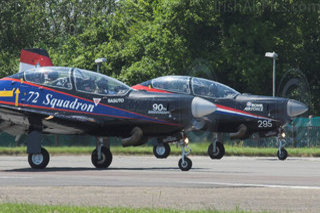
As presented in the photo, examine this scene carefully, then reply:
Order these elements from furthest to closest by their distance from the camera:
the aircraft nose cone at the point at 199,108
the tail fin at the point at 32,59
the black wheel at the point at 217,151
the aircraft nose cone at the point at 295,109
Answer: the tail fin at the point at 32,59, the black wheel at the point at 217,151, the aircraft nose cone at the point at 295,109, the aircraft nose cone at the point at 199,108

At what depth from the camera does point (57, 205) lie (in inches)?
483

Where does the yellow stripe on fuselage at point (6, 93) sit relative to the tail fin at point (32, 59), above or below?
below

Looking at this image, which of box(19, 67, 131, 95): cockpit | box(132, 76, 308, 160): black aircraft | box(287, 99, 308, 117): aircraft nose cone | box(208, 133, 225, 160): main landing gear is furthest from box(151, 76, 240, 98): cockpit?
box(19, 67, 131, 95): cockpit

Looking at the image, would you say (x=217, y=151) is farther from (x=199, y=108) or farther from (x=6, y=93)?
(x=6, y=93)

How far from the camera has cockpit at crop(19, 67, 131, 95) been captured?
22.3 metres

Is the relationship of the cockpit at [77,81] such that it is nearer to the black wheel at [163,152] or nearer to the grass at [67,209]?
the black wheel at [163,152]

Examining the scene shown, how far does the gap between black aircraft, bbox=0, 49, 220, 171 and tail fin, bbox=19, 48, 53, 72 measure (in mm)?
8164

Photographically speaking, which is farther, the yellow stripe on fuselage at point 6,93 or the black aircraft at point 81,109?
the yellow stripe on fuselage at point 6,93

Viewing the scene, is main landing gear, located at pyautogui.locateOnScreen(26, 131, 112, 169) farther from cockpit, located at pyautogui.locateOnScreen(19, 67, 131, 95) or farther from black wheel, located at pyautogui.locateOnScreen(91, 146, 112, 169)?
cockpit, located at pyautogui.locateOnScreen(19, 67, 131, 95)

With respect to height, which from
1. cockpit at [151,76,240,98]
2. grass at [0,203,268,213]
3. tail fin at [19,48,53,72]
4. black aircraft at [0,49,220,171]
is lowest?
grass at [0,203,268,213]

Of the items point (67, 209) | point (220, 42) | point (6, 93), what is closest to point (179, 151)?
point (6, 93)

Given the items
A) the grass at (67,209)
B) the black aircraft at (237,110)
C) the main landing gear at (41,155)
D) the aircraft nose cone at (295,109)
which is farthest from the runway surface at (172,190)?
the aircraft nose cone at (295,109)

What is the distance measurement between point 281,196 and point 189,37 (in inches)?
1706

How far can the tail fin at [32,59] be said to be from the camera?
1218 inches
